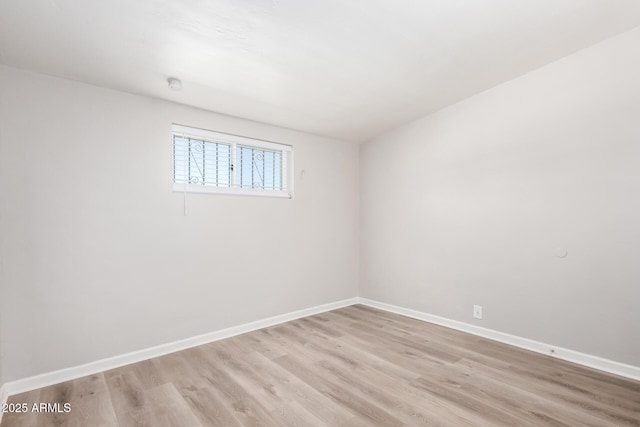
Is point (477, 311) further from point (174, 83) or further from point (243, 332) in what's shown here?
point (174, 83)

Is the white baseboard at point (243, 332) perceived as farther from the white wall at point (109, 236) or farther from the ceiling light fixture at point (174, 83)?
the ceiling light fixture at point (174, 83)

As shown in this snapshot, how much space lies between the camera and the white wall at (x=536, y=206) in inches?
90.4

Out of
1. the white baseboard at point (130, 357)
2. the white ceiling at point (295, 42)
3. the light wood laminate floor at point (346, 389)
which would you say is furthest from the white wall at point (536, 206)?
the white baseboard at point (130, 357)

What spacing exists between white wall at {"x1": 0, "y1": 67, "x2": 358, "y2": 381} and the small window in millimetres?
99

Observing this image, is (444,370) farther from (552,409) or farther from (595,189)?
(595,189)

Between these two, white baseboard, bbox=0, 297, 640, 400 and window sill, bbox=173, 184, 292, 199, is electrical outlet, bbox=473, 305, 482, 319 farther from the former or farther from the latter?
window sill, bbox=173, 184, 292, 199

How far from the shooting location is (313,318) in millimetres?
3752

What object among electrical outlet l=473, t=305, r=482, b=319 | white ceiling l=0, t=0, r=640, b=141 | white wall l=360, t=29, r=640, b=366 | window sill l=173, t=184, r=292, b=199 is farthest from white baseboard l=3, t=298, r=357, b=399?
white ceiling l=0, t=0, r=640, b=141

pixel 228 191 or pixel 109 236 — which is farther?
pixel 228 191

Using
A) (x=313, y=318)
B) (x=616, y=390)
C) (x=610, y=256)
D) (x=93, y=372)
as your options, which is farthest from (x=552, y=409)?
(x=93, y=372)

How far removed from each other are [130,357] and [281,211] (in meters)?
2.01

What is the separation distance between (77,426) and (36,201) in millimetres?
1576

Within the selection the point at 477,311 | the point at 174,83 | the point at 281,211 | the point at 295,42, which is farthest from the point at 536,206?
the point at 174,83

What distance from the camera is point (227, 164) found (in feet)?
10.8
